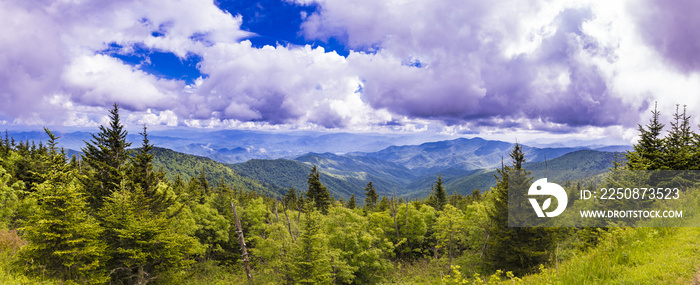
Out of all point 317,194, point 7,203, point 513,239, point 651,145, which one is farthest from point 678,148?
point 7,203

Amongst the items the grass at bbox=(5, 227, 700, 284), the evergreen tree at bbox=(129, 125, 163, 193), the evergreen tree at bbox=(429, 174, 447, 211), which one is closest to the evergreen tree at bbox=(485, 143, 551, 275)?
the grass at bbox=(5, 227, 700, 284)

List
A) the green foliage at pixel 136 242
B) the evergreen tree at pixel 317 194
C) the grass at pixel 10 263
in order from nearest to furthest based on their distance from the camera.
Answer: the grass at pixel 10 263
the green foliage at pixel 136 242
the evergreen tree at pixel 317 194

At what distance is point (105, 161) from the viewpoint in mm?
25672

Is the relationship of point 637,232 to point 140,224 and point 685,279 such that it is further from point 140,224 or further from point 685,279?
point 140,224

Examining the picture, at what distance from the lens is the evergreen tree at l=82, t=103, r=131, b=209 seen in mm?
24844

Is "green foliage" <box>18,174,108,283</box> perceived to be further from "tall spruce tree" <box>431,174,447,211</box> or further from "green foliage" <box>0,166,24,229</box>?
"tall spruce tree" <box>431,174,447,211</box>

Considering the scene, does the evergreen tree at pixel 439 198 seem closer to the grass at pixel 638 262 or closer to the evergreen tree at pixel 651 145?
the evergreen tree at pixel 651 145

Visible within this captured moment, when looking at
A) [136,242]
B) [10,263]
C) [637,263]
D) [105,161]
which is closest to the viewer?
[637,263]

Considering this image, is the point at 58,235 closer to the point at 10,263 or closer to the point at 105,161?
the point at 10,263

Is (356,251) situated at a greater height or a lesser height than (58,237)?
lesser

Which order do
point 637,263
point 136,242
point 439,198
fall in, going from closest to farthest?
point 637,263
point 136,242
point 439,198

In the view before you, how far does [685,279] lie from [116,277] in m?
28.2

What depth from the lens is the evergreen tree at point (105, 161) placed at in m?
24.8

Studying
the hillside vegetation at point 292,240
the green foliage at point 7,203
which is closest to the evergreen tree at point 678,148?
the hillside vegetation at point 292,240
